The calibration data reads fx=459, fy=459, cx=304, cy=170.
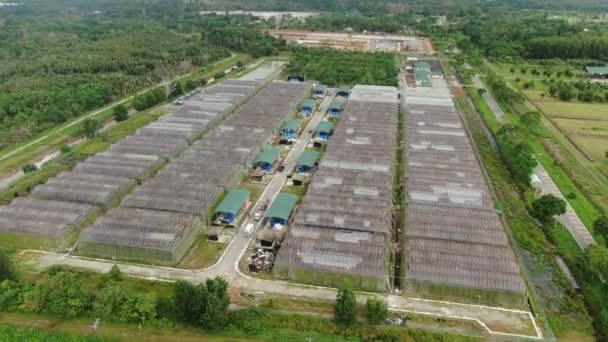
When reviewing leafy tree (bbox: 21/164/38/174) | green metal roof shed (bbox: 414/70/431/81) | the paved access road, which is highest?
green metal roof shed (bbox: 414/70/431/81)

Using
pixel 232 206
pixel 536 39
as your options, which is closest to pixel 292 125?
pixel 232 206

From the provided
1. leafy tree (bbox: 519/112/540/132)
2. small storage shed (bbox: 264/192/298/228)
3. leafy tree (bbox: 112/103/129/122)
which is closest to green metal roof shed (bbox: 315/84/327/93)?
leafy tree (bbox: 112/103/129/122)

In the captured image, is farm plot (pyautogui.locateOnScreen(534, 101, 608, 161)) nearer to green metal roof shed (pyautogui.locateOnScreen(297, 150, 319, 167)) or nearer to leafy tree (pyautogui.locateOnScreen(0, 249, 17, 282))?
green metal roof shed (pyautogui.locateOnScreen(297, 150, 319, 167))

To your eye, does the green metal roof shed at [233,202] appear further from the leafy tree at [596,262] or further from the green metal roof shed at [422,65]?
the green metal roof shed at [422,65]

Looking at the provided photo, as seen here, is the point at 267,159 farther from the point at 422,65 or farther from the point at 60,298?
the point at 422,65

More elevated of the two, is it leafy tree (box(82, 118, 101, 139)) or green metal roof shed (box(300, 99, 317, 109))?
green metal roof shed (box(300, 99, 317, 109))

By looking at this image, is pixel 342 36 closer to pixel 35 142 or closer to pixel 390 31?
pixel 390 31
